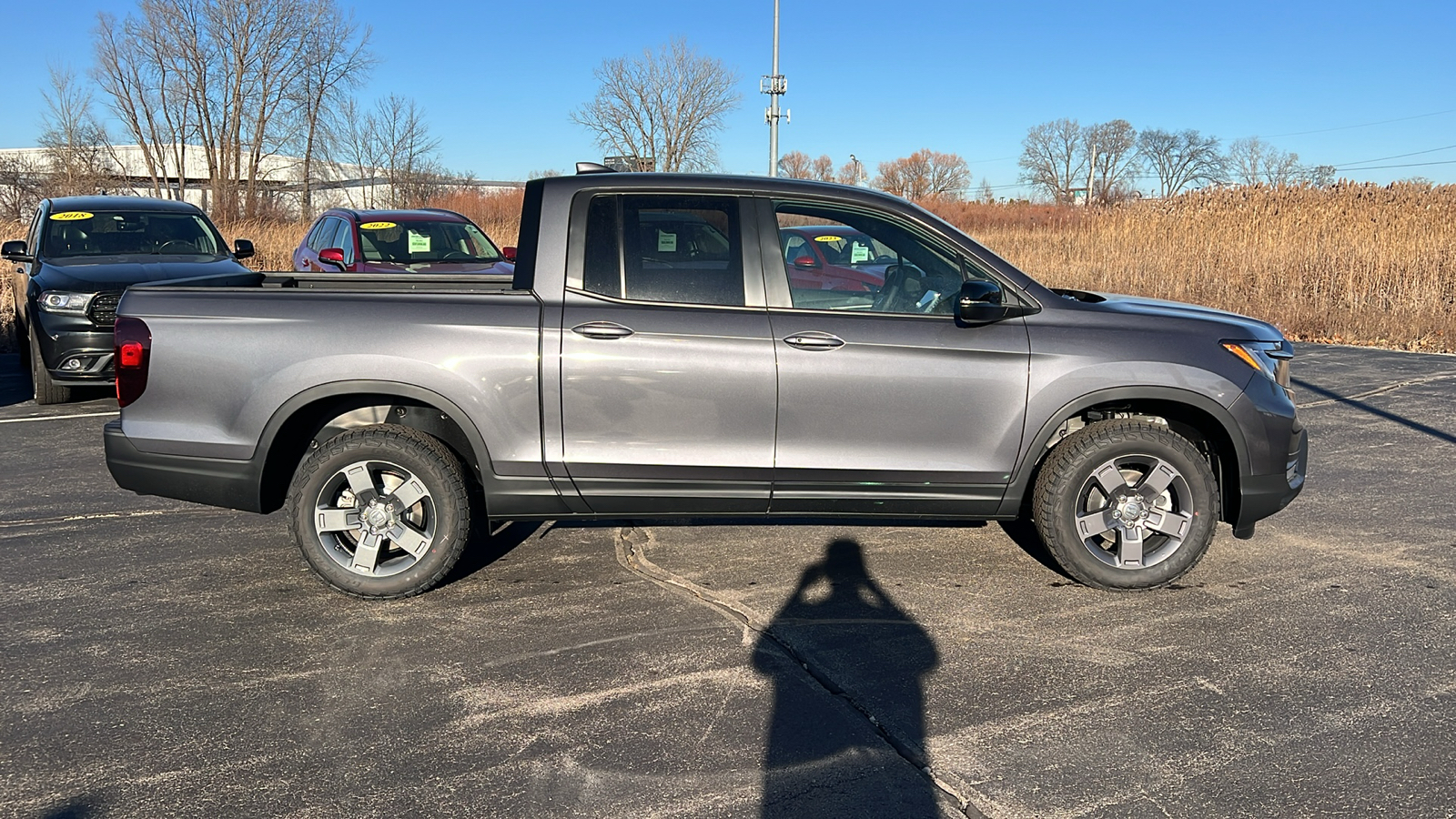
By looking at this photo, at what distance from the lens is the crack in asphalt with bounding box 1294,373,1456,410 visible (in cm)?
974

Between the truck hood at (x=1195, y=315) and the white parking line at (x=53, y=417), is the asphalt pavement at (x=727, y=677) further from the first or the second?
the white parking line at (x=53, y=417)

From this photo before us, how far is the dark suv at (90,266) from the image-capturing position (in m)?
8.84

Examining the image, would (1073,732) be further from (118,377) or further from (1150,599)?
(118,377)

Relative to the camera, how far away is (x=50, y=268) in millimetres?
9336

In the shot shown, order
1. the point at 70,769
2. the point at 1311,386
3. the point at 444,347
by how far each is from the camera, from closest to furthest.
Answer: the point at 70,769, the point at 444,347, the point at 1311,386

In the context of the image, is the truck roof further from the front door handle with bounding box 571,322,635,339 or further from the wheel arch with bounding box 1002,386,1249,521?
the wheel arch with bounding box 1002,386,1249,521

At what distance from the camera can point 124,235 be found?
1035 centimetres

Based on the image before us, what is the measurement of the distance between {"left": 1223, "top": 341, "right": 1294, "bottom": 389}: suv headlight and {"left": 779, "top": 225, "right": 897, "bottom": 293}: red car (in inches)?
63.9

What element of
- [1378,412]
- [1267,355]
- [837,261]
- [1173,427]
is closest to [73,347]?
[837,261]

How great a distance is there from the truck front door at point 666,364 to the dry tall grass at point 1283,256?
12.8m

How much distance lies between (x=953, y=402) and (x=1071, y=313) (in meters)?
0.70

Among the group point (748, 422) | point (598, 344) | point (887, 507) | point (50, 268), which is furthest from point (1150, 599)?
point (50, 268)

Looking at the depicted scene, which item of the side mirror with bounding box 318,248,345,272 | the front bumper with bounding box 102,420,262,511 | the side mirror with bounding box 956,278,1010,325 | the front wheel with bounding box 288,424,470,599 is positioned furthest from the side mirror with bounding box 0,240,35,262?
the side mirror with bounding box 956,278,1010,325

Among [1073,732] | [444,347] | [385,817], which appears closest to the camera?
[385,817]
